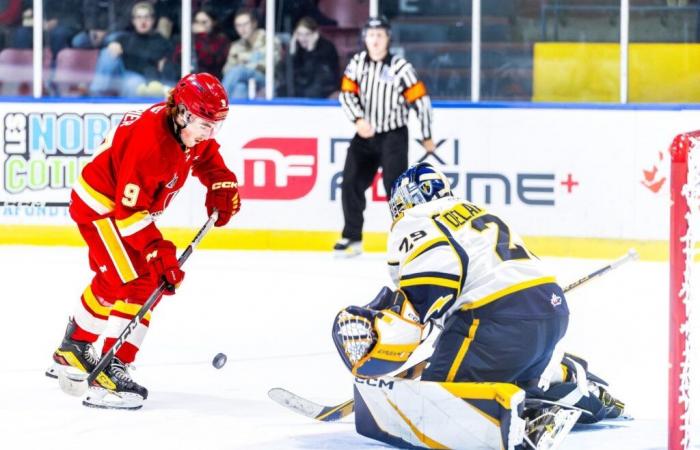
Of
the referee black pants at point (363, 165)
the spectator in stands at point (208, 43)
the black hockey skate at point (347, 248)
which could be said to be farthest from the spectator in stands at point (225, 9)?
the black hockey skate at point (347, 248)

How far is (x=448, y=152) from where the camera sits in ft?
25.1

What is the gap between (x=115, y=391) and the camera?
4.26 metres

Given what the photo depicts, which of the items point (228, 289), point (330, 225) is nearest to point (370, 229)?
point (330, 225)

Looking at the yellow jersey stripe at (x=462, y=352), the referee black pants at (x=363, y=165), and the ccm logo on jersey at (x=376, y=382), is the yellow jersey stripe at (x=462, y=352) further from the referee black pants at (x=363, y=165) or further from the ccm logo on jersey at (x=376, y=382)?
the referee black pants at (x=363, y=165)

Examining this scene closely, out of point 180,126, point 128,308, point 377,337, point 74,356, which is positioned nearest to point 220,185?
point 180,126

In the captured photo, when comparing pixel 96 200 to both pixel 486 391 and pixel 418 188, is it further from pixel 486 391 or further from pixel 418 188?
pixel 486 391

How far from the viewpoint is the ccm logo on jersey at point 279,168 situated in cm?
778

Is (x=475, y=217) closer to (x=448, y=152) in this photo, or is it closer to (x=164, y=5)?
(x=448, y=152)

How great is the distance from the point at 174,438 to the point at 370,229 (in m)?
4.04

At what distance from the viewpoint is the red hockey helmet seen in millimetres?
4172

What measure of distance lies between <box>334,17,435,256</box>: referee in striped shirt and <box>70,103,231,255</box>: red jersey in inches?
119

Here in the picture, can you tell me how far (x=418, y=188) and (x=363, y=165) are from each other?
3.89 meters

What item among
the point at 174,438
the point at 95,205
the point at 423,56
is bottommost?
the point at 174,438

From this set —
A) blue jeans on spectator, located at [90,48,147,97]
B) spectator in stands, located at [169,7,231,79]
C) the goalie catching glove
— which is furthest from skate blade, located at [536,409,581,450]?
blue jeans on spectator, located at [90,48,147,97]
